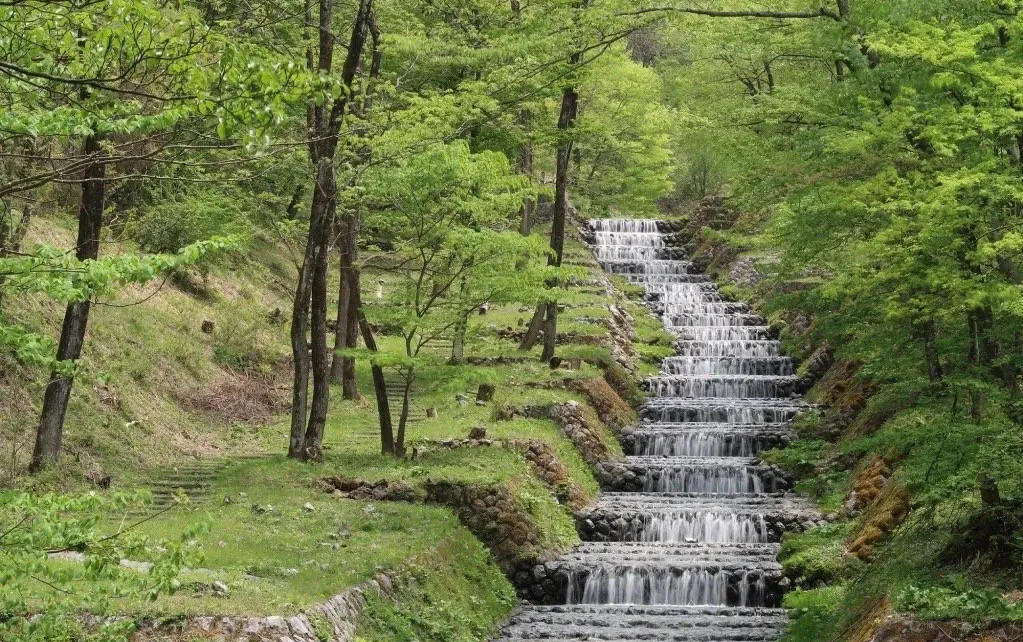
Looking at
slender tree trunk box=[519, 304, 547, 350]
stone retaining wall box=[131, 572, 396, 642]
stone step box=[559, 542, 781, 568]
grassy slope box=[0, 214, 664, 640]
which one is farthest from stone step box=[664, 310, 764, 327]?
stone retaining wall box=[131, 572, 396, 642]

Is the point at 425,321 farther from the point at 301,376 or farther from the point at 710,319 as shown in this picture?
the point at 710,319

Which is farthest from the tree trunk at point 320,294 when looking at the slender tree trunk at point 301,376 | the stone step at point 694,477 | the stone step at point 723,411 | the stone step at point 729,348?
the stone step at point 729,348

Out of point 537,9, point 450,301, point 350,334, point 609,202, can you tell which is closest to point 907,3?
point 450,301

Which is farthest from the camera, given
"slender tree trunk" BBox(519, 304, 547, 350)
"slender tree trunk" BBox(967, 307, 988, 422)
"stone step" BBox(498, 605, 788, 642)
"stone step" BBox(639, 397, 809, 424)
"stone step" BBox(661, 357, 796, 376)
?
"stone step" BBox(661, 357, 796, 376)

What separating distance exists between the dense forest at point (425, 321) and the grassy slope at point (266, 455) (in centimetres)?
8

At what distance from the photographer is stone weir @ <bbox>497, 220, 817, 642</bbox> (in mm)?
15297

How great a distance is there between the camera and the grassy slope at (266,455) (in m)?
12.8

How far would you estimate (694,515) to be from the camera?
61.3ft

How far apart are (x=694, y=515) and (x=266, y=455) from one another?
758 centimetres

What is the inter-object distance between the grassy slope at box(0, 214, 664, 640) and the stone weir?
2.85ft

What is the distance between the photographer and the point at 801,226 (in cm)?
1557

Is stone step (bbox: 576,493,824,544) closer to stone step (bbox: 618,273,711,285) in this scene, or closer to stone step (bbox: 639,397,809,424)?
stone step (bbox: 639,397,809,424)

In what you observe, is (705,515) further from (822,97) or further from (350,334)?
(350,334)

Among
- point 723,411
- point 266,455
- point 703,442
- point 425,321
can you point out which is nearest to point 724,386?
point 723,411
